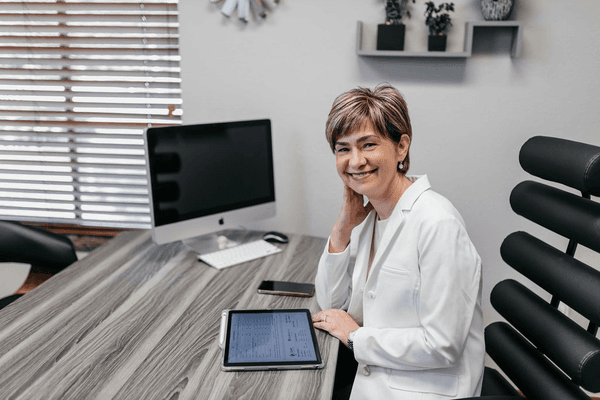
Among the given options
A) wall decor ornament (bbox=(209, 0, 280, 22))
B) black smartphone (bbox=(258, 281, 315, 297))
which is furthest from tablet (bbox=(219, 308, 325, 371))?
wall decor ornament (bbox=(209, 0, 280, 22))

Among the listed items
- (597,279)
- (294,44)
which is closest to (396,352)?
(597,279)

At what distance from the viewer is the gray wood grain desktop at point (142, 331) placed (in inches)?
41.5

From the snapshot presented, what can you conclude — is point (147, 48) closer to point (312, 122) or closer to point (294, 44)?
point (294, 44)

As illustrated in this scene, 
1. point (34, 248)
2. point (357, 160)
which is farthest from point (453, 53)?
point (34, 248)

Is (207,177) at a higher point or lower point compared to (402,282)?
higher

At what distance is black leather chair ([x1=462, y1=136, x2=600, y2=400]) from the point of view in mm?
1025

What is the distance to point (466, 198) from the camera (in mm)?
2045

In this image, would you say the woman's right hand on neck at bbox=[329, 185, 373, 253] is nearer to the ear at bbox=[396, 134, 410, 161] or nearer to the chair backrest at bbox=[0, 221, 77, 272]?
the ear at bbox=[396, 134, 410, 161]

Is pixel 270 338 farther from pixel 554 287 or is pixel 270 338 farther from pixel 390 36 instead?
pixel 390 36

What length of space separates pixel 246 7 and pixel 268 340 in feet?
4.79

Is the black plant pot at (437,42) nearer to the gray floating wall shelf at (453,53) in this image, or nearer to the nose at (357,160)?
the gray floating wall shelf at (453,53)

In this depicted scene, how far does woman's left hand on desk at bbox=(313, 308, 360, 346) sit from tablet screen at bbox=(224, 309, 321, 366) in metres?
0.03

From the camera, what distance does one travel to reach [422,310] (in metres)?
1.16

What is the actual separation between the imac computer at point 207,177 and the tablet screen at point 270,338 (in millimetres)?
548
